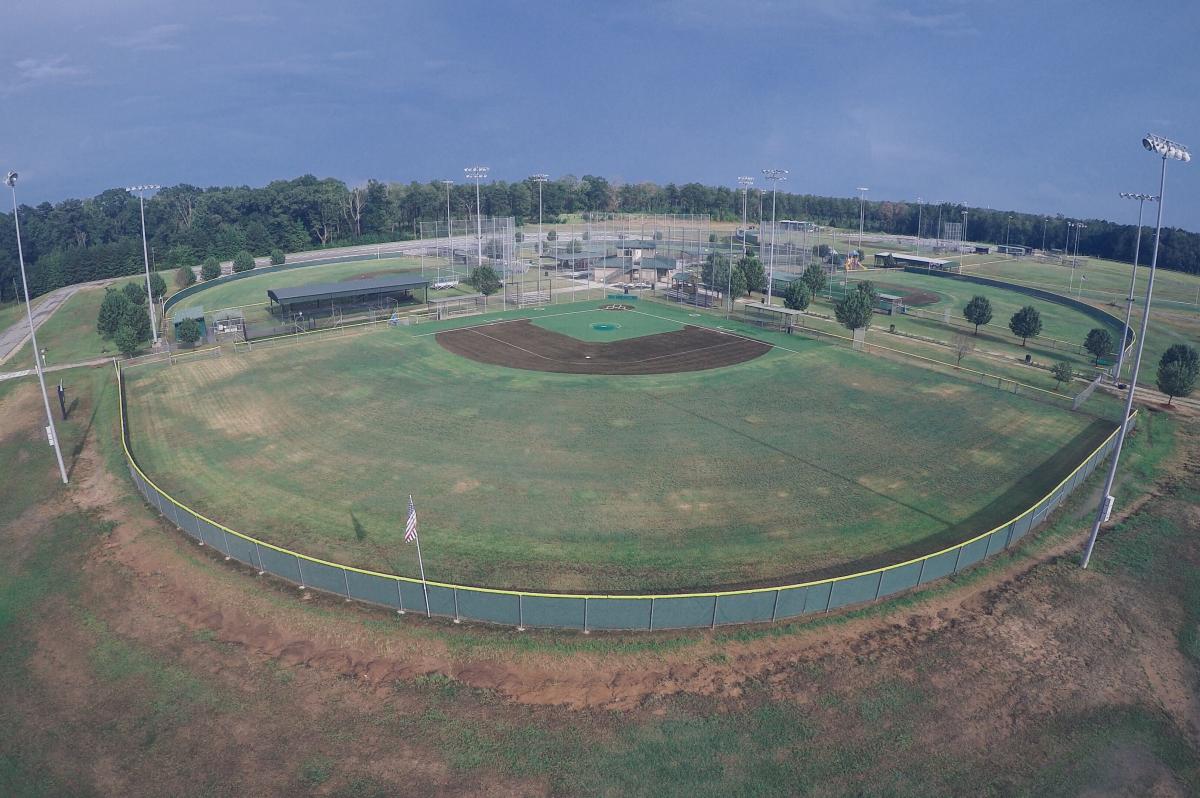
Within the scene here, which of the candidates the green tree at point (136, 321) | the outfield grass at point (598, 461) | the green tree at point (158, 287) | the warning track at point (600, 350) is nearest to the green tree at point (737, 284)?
the warning track at point (600, 350)

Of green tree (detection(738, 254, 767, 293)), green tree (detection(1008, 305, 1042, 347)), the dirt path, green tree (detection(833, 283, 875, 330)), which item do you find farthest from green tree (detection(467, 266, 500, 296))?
the dirt path

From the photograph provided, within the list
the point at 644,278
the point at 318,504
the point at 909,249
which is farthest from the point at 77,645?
the point at 909,249

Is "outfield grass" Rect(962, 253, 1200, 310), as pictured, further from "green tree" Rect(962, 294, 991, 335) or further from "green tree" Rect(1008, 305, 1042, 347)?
"green tree" Rect(1008, 305, 1042, 347)

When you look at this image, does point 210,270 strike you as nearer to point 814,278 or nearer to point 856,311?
point 814,278

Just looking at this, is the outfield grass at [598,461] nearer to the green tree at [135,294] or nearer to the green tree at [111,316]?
the green tree at [111,316]

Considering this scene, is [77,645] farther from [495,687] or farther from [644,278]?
[644,278]
